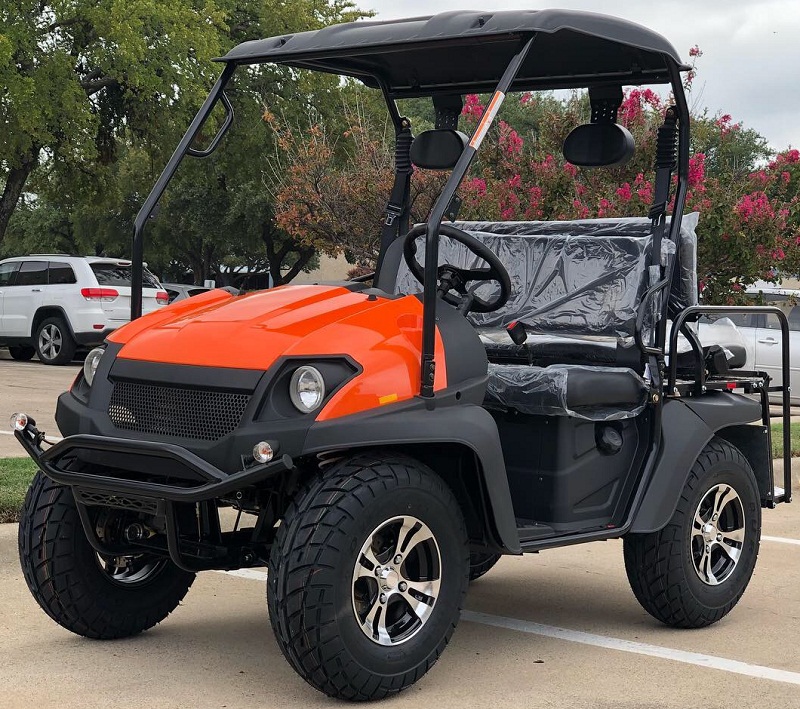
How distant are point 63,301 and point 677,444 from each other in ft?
51.4

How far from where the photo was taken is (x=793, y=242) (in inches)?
528

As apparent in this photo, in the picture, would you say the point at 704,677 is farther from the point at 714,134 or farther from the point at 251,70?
the point at 251,70

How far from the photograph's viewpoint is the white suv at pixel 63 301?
19562 mm

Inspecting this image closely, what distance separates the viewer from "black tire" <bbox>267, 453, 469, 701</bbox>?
161 inches

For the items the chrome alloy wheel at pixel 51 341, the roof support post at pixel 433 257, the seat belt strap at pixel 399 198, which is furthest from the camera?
the chrome alloy wheel at pixel 51 341

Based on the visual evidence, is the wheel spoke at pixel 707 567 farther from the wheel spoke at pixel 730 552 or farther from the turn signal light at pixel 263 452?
the turn signal light at pixel 263 452

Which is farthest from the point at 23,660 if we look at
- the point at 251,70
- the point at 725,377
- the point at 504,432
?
the point at 251,70

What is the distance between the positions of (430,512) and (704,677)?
4.01 ft

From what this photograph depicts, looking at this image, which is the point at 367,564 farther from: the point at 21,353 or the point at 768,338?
the point at 21,353

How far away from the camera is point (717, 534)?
5.55 meters

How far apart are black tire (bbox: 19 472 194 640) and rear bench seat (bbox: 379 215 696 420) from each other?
154 centimetres

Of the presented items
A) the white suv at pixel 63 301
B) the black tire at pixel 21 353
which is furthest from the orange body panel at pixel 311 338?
the black tire at pixel 21 353

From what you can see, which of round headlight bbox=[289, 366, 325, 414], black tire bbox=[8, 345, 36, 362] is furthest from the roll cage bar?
black tire bbox=[8, 345, 36, 362]

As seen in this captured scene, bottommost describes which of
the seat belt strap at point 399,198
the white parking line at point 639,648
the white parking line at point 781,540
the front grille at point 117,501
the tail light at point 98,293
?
the white parking line at point 781,540
